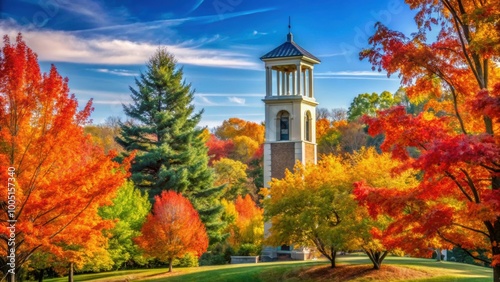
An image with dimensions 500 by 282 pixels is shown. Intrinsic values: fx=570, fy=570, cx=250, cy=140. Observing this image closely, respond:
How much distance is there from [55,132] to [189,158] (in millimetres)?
23233

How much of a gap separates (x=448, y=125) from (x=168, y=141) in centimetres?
2683

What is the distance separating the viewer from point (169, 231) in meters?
25.8

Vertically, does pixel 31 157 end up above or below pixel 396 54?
below

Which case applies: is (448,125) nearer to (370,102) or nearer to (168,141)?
(168,141)

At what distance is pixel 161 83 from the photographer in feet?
124

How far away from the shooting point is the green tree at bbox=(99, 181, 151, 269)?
25.7 m

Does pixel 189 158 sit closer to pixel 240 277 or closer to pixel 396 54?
pixel 240 277

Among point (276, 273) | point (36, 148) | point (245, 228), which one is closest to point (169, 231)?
point (276, 273)

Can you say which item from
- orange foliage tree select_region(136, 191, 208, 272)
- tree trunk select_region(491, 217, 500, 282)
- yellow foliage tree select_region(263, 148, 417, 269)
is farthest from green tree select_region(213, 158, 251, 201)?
tree trunk select_region(491, 217, 500, 282)

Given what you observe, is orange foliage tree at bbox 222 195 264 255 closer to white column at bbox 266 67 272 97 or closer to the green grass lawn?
the green grass lawn

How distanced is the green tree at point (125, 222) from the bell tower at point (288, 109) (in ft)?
26.9

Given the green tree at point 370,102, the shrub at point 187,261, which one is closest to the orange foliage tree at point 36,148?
the shrub at point 187,261

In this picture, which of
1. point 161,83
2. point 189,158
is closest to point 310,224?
point 189,158

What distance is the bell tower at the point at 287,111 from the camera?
3309cm
